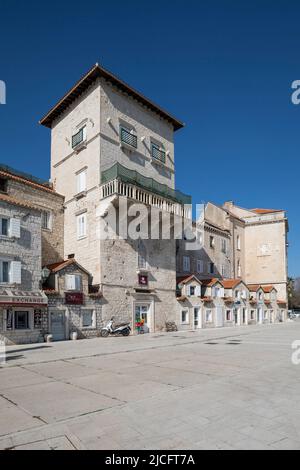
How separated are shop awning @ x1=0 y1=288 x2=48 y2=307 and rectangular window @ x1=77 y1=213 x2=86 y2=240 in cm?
627

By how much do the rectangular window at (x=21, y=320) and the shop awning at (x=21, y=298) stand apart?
2.67 ft

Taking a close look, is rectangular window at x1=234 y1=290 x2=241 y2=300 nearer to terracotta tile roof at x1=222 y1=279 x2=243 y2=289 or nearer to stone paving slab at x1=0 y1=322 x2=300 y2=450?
terracotta tile roof at x1=222 y1=279 x2=243 y2=289

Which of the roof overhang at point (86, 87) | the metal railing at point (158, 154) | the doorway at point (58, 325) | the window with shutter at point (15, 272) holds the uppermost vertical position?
the roof overhang at point (86, 87)

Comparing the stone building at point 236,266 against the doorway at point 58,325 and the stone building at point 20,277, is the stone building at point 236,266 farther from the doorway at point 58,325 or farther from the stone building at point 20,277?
the stone building at point 20,277

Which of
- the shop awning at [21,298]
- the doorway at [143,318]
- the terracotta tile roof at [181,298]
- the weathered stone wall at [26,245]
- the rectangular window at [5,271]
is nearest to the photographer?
the shop awning at [21,298]

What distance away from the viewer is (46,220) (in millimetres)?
26859

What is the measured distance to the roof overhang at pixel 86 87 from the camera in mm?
26469

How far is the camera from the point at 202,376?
9.77 metres

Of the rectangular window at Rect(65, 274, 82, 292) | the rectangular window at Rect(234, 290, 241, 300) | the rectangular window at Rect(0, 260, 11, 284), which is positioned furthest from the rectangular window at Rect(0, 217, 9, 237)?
the rectangular window at Rect(234, 290, 241, 300)

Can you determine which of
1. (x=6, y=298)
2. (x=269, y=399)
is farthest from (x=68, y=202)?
(x=269, y=399)

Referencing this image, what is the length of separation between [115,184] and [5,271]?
28.5 feet

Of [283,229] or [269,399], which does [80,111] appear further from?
[283,229]

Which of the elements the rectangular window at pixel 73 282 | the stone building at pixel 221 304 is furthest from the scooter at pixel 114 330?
the stone building at pixel 221 304

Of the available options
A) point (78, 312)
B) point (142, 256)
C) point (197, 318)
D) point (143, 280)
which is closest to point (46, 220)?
point (142, 256)
